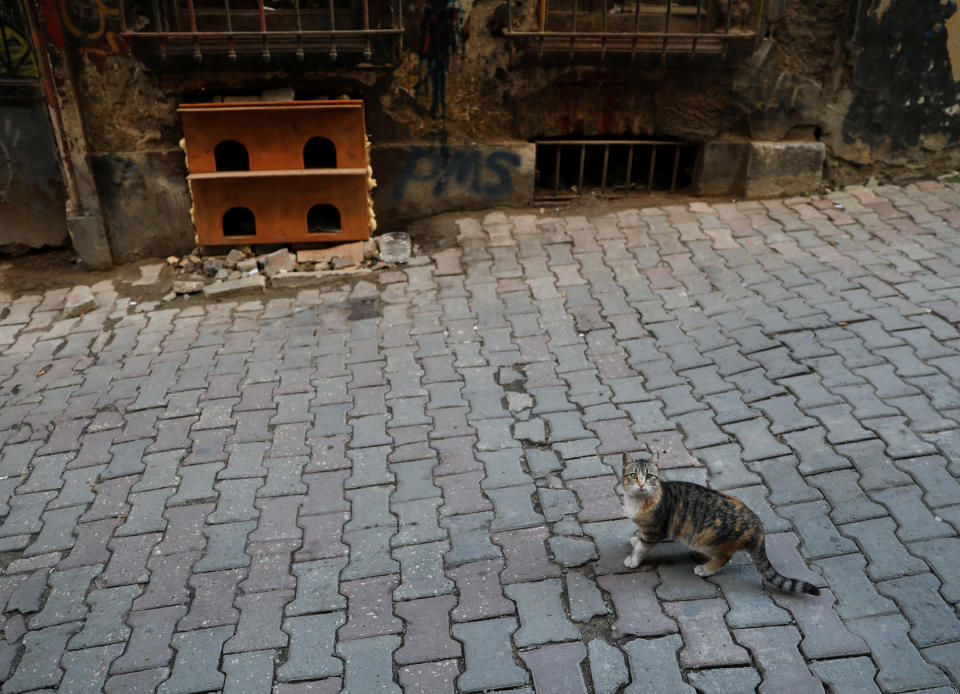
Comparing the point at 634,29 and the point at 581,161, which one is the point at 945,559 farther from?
the point at 634,29

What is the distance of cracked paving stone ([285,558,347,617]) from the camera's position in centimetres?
363

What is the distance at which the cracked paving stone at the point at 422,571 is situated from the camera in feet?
12.1

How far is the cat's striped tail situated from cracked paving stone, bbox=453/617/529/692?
1.12 metres

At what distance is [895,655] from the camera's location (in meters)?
3.13

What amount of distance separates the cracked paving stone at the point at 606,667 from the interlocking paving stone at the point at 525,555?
0.46 metres

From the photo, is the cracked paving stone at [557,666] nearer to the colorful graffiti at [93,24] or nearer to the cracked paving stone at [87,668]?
the cracked paving stone at [87,668]

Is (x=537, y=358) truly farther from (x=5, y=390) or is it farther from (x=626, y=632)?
(x=5, y=390)

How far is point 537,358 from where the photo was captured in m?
5.52

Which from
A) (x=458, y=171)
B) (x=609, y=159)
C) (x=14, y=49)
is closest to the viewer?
(x=14, y=49)

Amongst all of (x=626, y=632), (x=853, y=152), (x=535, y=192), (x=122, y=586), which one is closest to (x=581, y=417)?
(x=626, y=632)

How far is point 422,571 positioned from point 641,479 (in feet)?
3.86

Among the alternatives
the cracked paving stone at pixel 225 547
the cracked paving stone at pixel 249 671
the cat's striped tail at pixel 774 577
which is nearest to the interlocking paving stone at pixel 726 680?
the cat's striped tail at pixel 774 577

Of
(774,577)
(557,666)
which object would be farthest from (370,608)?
(774,577)

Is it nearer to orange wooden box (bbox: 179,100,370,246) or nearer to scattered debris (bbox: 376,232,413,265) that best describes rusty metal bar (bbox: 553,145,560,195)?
scattered debris (bbox: 376,232,413,265)
